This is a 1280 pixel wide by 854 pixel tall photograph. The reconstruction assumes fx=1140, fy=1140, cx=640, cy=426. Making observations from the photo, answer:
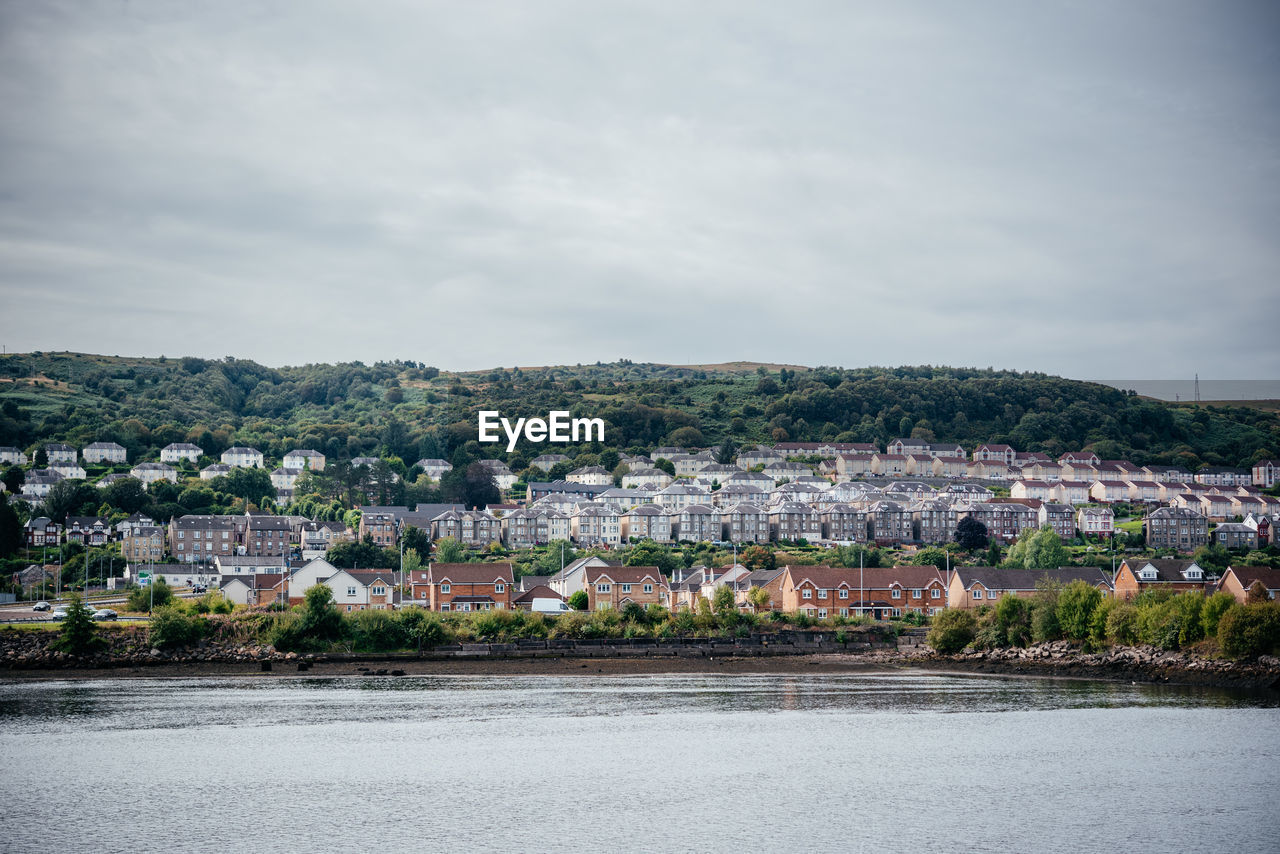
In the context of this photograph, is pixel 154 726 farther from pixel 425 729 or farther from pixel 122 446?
pixel 122 446

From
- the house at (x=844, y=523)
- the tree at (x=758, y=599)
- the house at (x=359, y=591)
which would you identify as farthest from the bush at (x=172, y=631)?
the house at (x=844, y=523)

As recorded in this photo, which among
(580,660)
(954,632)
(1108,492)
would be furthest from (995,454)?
(580,660)

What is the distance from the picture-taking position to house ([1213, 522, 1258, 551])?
101m

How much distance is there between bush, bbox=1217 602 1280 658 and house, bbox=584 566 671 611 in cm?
3144

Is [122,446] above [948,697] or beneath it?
above

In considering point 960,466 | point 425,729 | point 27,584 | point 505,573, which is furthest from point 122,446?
point 425,729

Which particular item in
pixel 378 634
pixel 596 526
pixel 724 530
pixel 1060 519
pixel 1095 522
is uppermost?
pixel 1060 519

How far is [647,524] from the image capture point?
4392 inches

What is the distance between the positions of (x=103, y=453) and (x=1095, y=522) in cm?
11080

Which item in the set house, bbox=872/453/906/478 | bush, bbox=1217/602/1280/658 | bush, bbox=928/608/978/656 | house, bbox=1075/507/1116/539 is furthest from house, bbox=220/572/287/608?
house, bbox=872/453/906/478

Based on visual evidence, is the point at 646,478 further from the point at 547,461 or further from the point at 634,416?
the point at 634,416

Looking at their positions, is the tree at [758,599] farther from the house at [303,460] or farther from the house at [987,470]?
the house at [303,460]

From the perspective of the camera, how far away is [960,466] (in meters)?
147

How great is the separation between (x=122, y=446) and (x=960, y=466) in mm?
104507
